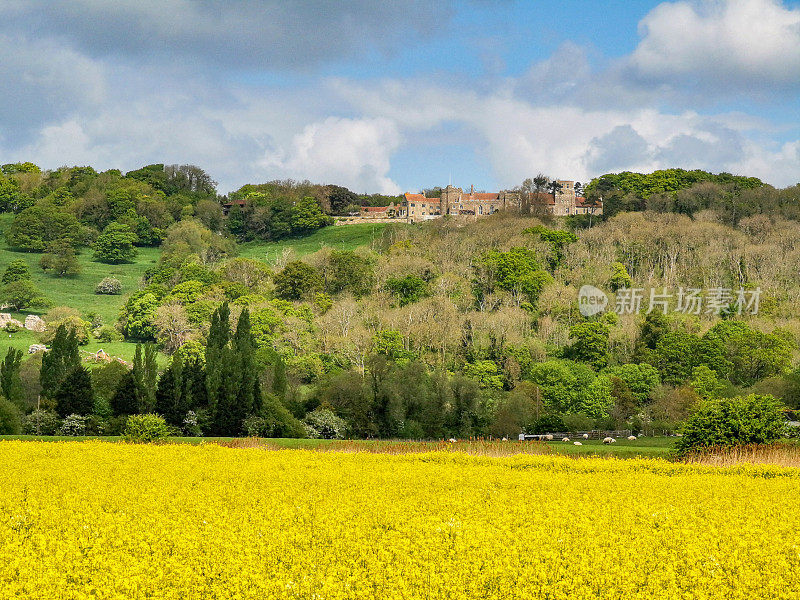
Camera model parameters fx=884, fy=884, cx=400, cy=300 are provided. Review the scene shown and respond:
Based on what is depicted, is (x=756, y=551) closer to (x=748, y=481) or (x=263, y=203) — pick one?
(x=748, y=481)

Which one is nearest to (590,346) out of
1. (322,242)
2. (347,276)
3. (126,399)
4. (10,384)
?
(347,276)

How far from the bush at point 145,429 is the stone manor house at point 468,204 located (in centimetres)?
13749

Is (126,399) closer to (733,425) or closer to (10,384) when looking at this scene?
(10,384)

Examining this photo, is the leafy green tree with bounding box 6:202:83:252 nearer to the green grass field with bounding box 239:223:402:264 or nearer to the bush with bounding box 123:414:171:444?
the green grass field with bounding box 239:223:402:264

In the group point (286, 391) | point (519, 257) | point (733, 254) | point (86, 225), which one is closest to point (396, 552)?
point (286, 391)

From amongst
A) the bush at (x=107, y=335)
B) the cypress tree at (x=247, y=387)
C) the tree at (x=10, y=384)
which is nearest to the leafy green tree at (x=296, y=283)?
the bush at (x=107, y=335)

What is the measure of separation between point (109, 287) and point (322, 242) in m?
42.3

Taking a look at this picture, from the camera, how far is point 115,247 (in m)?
154

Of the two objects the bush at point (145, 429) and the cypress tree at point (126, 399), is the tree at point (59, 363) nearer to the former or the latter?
the cypress tree at point (126, 399)

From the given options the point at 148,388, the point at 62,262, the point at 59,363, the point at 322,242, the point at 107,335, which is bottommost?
the point at 148,388

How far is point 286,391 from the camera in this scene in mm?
66250

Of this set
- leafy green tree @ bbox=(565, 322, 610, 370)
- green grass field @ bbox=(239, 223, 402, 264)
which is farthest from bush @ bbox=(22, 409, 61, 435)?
green grass field @ bbox=(239, 223, 402, 264)

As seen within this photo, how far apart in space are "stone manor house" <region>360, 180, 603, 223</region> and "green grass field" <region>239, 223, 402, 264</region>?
514 inches

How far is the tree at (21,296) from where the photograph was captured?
387 ft
